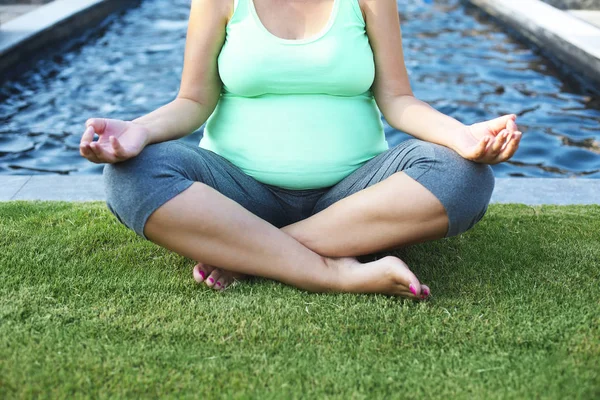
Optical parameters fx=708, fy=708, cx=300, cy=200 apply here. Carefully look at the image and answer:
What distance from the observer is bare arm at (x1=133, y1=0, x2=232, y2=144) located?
2.40m

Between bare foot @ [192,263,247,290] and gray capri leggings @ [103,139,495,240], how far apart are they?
0.75 feet

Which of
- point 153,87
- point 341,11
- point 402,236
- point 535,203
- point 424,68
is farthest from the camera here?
point 424,68

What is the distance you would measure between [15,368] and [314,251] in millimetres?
967

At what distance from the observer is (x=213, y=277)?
2330 millimetres

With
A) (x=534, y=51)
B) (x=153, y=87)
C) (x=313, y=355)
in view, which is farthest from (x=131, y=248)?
(x=534, y=51)

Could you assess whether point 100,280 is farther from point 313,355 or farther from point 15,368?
point 313,355

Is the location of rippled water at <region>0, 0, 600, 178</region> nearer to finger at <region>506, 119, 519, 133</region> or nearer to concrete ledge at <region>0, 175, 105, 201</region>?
concrete ledge at <region>0, 175, 105, 201</region>

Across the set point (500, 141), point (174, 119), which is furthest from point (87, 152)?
point (500, 141)

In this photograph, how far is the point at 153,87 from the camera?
570 centimetres

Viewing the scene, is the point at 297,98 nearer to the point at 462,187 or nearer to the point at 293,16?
the point at 293,16

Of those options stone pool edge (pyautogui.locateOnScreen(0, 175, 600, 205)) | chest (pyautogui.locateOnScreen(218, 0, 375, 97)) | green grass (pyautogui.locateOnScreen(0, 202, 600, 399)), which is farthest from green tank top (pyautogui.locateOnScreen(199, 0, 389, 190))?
stone pool edge (pyautogui.locateOnScreen(0, 175, 600, 205))

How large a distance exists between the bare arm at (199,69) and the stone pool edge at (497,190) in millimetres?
1011

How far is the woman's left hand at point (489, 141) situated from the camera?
2.06m

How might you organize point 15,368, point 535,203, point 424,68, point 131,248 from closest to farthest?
1. point 15,368
2. point 131,248
3. point 535,203
4. point 424,68
